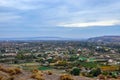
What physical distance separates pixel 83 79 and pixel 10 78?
168 inches

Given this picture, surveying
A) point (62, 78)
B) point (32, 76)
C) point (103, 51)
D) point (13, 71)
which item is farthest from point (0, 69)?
point (103, 51)

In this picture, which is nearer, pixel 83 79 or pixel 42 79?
pixel 42 79

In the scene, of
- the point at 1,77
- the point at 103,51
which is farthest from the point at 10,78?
the point at 103,51

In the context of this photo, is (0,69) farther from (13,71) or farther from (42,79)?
(42,79)

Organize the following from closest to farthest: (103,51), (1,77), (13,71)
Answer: (1,77) < (13,71) < (103,51)

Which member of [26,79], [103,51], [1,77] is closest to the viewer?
[1,77]

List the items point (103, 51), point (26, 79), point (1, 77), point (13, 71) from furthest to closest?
point (103, 51)
point (13, 71)
point (26, 79)
point (1, 77)

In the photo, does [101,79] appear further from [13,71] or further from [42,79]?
[13,71]

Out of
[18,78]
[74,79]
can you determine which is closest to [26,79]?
[18,78]

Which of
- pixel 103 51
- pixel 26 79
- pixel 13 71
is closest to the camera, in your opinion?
pixel 26 79

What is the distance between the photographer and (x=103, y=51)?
142 metres

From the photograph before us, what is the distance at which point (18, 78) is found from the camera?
→ 1554 centimetres

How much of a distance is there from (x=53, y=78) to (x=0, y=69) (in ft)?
9.78

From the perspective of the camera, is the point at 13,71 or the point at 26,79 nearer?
the point at 26,79
